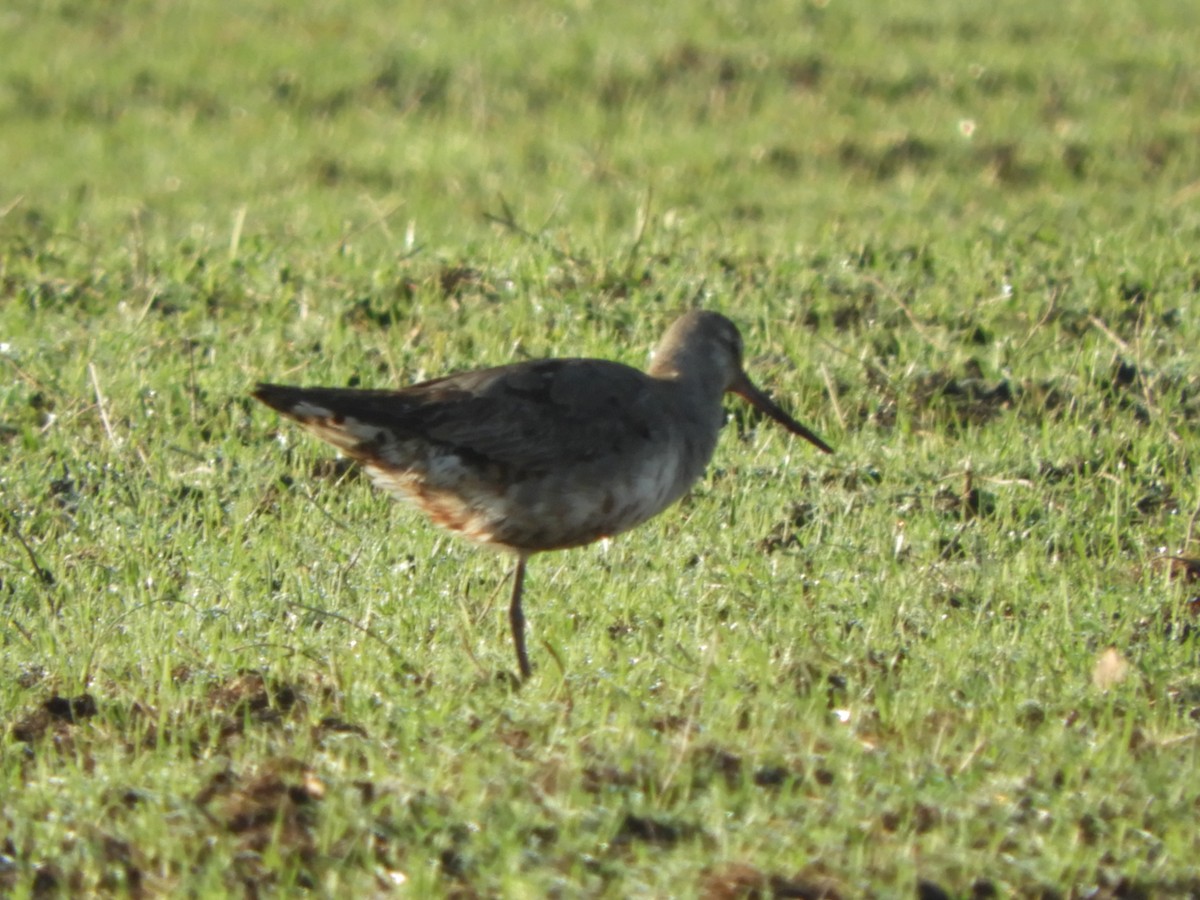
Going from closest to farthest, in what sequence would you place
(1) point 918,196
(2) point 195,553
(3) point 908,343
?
(2) point 195,553 → (3) point 908,343 → (1) point 918,196

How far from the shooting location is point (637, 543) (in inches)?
243

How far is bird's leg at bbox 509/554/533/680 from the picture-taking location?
201 inches

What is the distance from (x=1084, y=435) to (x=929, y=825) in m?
2.80

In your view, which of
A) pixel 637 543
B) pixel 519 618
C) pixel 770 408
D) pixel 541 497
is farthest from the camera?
pixel 770 408

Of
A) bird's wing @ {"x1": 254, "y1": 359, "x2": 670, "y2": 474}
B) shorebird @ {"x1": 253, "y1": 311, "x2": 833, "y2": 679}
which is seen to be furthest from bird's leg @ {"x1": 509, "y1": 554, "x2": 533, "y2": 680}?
bird's wing @ {"x1": 254, "y1": 359, "x2": 670, "y2": 474}

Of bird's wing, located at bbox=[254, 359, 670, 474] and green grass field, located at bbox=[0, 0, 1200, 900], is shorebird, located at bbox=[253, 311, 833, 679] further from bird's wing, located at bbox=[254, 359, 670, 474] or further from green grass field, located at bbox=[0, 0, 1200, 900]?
green grass field, located at bbox=[0, 0, 1200, 900]

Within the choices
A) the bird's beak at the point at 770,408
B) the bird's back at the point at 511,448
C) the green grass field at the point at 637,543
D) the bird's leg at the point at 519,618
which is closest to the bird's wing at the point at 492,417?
the bird's back at the point at 511,448

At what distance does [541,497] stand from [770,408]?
143cm

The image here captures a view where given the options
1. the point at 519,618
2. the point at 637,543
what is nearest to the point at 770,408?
the point at 637,543

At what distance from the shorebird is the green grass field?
0.98 ft

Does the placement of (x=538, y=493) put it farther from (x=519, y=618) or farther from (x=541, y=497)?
(x=519, y=618)

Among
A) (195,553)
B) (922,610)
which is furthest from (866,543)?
(195,553)

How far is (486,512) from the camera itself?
5480 millimetres

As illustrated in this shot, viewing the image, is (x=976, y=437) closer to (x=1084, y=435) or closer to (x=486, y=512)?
(x=1084, y=435)
